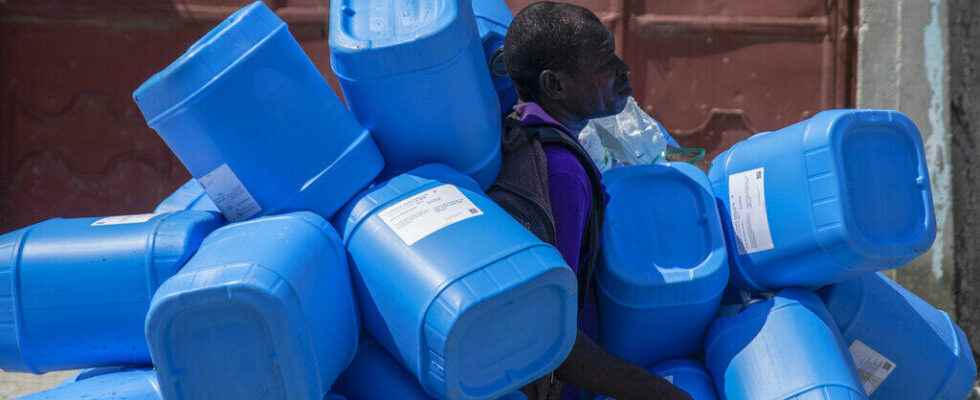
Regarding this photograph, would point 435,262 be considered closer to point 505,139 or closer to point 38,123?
point 505,139

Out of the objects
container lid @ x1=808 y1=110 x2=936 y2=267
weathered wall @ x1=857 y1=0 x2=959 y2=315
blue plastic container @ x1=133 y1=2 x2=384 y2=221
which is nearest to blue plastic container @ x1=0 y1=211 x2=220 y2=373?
blue plastic container @ x1=133 y1=2 x2=384 y2=221

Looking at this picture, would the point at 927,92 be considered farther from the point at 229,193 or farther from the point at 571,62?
the point at 229,193

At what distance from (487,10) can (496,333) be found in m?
1.13

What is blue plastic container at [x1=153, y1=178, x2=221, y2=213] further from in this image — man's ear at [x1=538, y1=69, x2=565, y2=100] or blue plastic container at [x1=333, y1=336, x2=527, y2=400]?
man's ear at [x1=538, y1=69, x2=565, y2=100]

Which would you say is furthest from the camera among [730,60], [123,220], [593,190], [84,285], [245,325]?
[730,60]

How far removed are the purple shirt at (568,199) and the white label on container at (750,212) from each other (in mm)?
388

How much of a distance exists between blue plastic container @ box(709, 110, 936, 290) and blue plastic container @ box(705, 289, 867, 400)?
0.27ft

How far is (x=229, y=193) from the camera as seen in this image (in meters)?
1.89

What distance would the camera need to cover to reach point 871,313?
2398mm

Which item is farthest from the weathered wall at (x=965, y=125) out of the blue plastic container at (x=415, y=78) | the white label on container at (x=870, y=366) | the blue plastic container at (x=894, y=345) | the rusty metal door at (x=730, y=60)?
the blue plastic container at (x=415, y=78)

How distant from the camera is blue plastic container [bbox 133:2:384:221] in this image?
1.83m

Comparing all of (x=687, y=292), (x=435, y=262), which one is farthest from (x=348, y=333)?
(x=687, y=292)

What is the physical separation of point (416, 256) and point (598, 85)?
771mm

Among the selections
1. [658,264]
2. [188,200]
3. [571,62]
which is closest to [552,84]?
[571,62]
